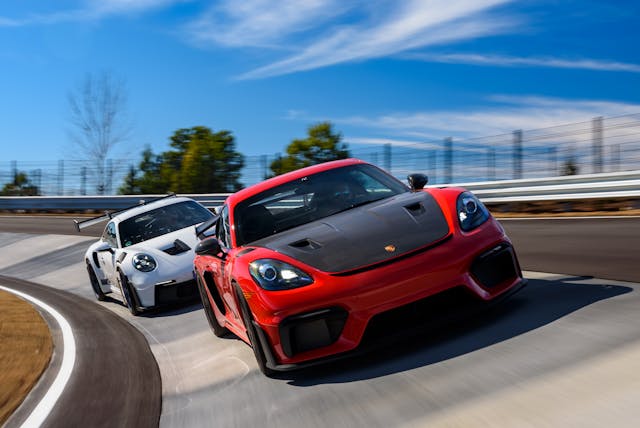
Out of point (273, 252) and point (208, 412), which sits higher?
point (273, 252)

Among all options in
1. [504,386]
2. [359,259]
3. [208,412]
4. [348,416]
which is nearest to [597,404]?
[504,386]

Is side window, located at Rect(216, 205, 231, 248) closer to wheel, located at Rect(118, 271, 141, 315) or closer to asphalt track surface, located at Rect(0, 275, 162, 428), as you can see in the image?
asphalt track surface, located at Rect(0, 275, 162, 428)

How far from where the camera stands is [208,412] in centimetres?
420

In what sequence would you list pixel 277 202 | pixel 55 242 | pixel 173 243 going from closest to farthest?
pixel 277 202
pixel 173 243
pixel 55 242

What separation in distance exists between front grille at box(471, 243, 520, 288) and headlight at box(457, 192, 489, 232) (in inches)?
8.1

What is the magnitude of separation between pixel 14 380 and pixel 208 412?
2.31 m

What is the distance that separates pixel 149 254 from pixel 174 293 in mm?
553

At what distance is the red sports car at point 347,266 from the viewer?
4.03 metres

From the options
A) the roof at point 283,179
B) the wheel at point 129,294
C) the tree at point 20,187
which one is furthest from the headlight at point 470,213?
the tree at point 20,187

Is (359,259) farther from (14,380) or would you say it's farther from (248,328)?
(14,380)

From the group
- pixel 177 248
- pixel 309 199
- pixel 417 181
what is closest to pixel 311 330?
pixel 309 199

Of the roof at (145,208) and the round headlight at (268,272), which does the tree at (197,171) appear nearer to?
the roof at (145,208)

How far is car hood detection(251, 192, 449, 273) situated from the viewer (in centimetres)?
415

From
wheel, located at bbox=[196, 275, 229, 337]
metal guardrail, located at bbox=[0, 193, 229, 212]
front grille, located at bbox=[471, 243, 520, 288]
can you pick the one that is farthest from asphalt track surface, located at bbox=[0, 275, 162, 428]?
metal guardrail, located at bbox=[0, 193, 229, 212]
